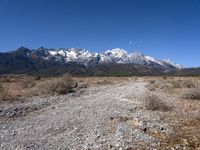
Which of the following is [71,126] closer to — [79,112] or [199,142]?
[79,112]

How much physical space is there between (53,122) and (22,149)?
234 inches

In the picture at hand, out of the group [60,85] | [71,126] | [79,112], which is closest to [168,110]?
[79,112]

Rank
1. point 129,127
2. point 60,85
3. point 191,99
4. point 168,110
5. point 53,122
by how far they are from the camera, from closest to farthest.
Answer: point 129,127 < point 53,122 < point 168,110 < point 191,99 < point 60,85

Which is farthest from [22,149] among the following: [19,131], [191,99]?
[191,99]

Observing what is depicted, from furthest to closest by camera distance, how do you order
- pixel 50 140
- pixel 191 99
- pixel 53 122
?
pixel 191 99 < pixel 53 122 < pixel 50 140

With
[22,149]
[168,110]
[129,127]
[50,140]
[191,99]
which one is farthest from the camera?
[191,99]

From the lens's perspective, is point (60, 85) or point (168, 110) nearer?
point (168, 110)

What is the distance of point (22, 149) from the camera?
1270cm

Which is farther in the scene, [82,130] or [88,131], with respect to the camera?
[82,130]

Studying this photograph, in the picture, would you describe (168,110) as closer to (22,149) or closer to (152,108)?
(152,108)

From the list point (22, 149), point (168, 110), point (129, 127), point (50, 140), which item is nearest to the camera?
point (22, 149)

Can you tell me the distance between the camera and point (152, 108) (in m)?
22.9

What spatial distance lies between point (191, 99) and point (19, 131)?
19.7 metres

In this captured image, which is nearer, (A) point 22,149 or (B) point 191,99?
(A) point 22,149
